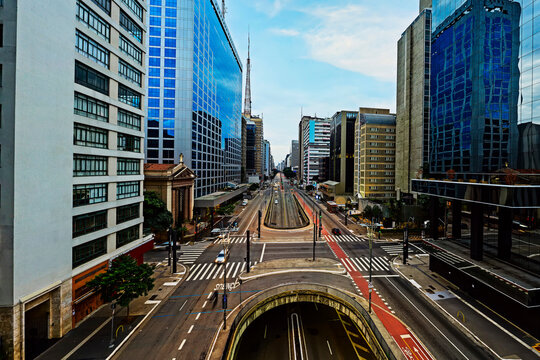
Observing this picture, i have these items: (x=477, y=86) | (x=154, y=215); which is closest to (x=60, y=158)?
(x=154, y=215)

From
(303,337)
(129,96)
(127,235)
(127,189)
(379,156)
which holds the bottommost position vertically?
(303,337)

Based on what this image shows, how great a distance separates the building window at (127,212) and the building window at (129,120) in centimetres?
1099

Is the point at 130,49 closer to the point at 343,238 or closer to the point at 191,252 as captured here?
the point at 191,252

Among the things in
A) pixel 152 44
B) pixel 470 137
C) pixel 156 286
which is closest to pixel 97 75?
pixel 156 286

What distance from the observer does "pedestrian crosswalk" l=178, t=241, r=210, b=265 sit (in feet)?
134

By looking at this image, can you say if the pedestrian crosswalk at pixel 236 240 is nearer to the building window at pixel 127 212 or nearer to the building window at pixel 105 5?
the building window at pixel 127 212

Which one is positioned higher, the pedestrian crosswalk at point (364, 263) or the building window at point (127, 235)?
the building window at point (127, 235)

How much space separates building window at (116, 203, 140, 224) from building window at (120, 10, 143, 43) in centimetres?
2393

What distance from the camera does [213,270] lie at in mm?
36812

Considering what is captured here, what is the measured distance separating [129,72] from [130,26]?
6425mm

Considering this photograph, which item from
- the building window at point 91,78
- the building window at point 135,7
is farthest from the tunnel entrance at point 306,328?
the building window at point 135,7

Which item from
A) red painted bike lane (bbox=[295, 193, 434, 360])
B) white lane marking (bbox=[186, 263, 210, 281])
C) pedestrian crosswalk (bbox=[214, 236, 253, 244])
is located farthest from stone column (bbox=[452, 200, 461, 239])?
white lane marking (bbox=[186, 263, 210, 281])

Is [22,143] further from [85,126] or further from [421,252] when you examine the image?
[421,252]

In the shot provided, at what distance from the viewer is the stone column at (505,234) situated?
27.4 meters
